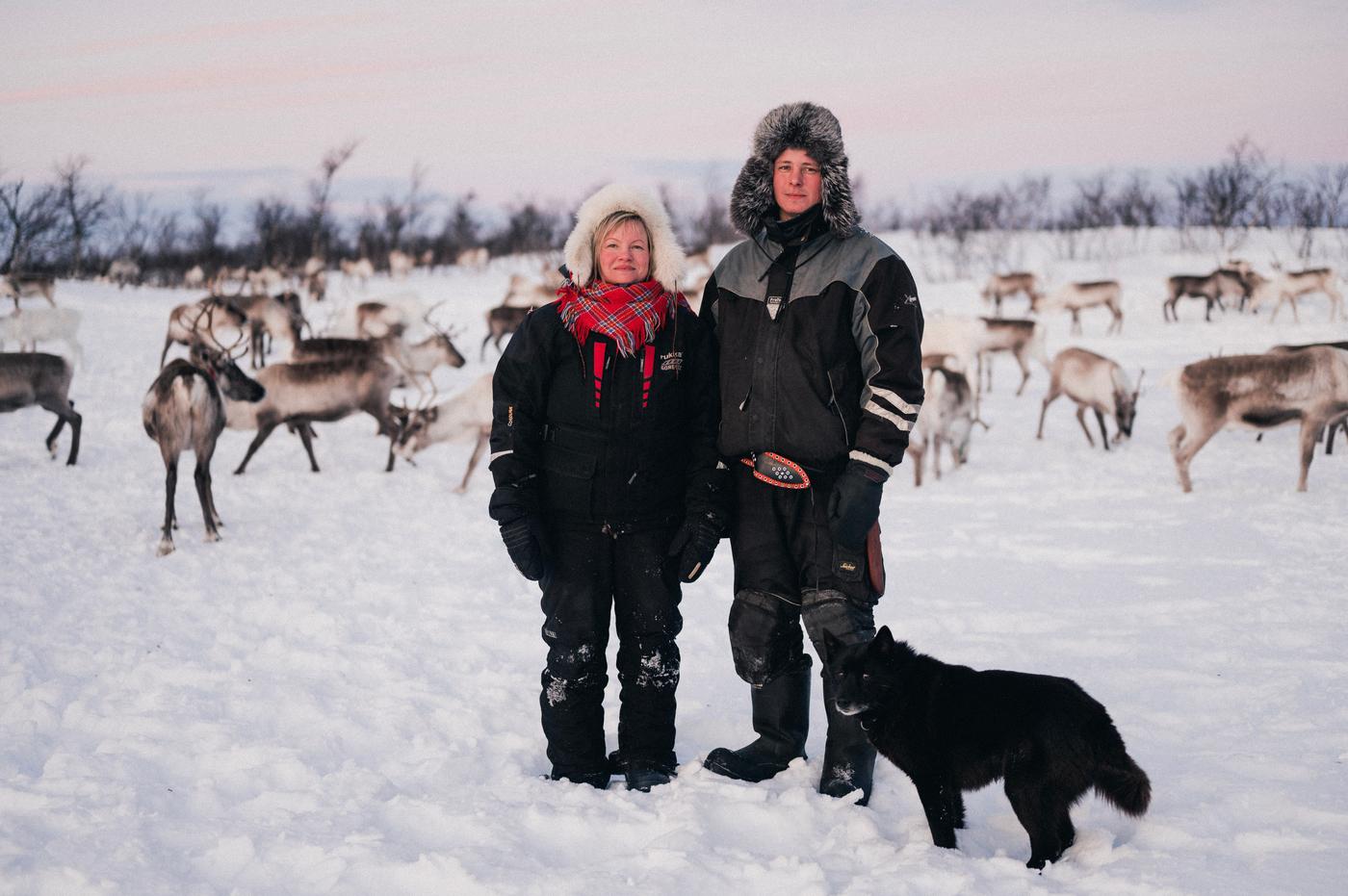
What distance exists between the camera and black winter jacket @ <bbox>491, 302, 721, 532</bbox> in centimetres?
313

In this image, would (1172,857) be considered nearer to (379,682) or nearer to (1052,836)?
(1052,836)

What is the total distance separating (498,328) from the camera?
20.1m

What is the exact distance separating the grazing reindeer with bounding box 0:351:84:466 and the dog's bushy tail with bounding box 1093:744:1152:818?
9798 mm

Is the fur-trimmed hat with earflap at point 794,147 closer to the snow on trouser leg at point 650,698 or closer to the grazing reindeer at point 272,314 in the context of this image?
the snow on trouser leg at point 650,698

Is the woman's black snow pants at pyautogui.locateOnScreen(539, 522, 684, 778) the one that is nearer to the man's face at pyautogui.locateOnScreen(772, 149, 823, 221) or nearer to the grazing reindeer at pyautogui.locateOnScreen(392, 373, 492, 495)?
Result: the man's face at pyautogui.locateOnScreen(772, 149, 823, 221)

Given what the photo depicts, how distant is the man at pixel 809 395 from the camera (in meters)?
2.93

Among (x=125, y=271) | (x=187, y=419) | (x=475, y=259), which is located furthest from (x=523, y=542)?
(x=125, y=271)

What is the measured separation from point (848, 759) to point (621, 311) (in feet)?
5.54

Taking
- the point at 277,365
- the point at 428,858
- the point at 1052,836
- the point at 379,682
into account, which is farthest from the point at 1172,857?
the point at 277,365

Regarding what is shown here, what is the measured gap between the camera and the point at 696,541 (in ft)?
10.2

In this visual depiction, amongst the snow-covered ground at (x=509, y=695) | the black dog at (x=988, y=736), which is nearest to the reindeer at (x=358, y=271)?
the snow-covered ground at (x=509, y=695)

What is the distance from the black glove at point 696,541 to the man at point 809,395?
5.2 inches

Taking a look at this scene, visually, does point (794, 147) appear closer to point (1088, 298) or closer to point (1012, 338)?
point (1012, 338)

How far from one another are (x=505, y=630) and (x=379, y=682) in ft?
2.99
